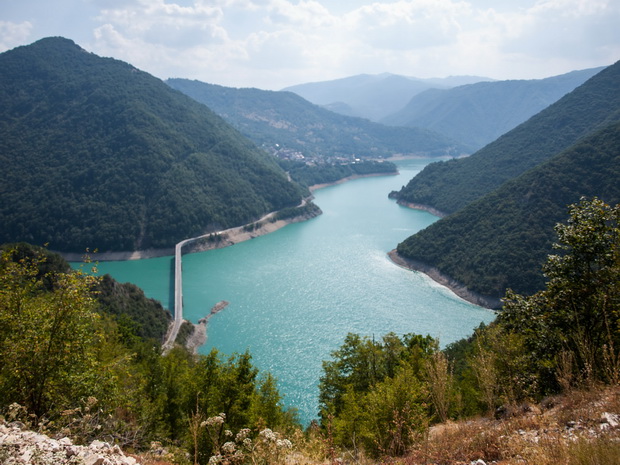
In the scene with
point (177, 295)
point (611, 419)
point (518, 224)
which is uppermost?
point (611, 419)

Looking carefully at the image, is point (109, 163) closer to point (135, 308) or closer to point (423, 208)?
point (135, 308)

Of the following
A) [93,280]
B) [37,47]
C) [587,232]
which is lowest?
[587,232]

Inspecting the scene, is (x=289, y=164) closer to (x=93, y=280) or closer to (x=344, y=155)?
(x=344, y=155)

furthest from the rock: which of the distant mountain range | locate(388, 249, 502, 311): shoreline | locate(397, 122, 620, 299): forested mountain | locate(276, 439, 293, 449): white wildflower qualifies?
locate(397, 122, 620, 299): forested mountain

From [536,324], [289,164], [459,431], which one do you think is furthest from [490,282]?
[289,164]

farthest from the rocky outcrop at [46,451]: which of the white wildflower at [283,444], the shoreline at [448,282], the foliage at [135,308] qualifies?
the shoreline at [448,282]

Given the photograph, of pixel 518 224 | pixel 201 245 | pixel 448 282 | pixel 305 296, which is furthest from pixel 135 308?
pixel 518 224
